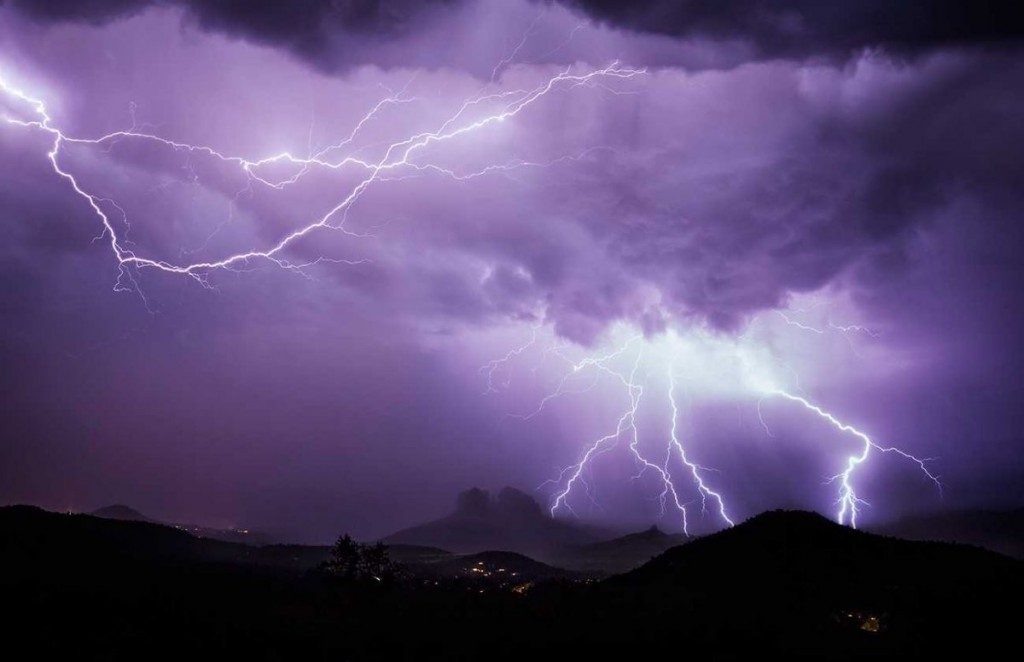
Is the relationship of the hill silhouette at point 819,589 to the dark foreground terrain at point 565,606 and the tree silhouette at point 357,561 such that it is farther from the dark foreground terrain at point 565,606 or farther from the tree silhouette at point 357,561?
the tree silhouette at point 357,561

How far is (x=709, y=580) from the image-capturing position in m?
34.0

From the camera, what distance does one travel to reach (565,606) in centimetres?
2850

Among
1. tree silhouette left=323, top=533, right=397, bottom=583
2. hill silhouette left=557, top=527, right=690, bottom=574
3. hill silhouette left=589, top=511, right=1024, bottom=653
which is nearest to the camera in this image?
hill silhouette left=589, top=511, right=1024, bottom=653

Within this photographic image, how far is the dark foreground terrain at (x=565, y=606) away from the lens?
21.5 m

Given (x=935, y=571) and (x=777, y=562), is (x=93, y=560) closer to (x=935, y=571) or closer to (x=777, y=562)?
(x=777, y=562)

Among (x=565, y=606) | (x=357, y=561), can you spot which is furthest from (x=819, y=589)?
(x=357, y=561)

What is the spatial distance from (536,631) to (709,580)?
13.8 m

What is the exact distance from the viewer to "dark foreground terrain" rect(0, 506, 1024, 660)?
21484 mm

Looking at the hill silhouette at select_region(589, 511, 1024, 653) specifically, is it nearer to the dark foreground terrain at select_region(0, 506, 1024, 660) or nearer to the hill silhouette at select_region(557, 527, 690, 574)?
the dark foreground terrain at select_region(0, 506, 1024, 660)

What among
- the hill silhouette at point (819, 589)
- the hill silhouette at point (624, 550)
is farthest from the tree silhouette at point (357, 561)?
the hill silhouette at point (624, 550)

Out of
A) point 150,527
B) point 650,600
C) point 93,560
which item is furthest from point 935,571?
point 150,527

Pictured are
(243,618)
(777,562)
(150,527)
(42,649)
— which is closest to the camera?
(42,649)

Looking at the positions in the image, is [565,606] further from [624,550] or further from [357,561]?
[624,550]

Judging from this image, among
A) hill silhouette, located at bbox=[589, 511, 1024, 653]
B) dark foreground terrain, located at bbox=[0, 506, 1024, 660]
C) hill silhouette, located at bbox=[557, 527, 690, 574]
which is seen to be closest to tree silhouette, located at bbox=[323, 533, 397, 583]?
dark foreground terrain, located at bbox=[0, 506, 1024, 660]
